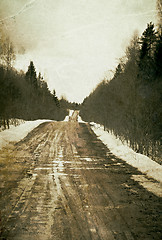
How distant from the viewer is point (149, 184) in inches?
181

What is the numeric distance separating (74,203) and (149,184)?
2.23m

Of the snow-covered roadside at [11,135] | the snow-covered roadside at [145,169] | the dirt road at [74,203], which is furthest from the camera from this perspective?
the snow-covered roadside at [11,135]

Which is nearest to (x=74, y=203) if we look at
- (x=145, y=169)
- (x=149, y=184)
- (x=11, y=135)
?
(x=149, y=184)

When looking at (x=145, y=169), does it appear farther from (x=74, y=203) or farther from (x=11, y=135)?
(x=11, y=135)

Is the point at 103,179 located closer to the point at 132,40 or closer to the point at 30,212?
the point at 30,212

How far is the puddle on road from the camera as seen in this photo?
4176 millimetres

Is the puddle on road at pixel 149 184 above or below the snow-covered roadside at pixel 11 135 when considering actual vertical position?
below

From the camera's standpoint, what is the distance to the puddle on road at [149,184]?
418 cm

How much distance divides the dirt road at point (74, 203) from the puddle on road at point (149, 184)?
164mm

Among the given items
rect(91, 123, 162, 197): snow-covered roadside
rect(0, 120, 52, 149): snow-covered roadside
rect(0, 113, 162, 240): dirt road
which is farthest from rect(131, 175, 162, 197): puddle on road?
rect(0, 120, 52, 149): snow-covered roadside

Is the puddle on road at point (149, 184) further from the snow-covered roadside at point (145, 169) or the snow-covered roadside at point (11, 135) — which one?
the snow-covered roadside at point (11, 135)

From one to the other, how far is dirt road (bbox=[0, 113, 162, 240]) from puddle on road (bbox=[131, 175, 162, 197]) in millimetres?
164

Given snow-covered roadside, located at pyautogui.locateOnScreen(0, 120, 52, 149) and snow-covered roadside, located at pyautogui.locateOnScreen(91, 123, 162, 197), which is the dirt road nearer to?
snow-covered roadside, located at pyautogui.locateOnScreen(91, 123, 162, 197)

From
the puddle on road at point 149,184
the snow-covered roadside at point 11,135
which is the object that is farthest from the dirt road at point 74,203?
the snow-covered roadside at point 11,135
